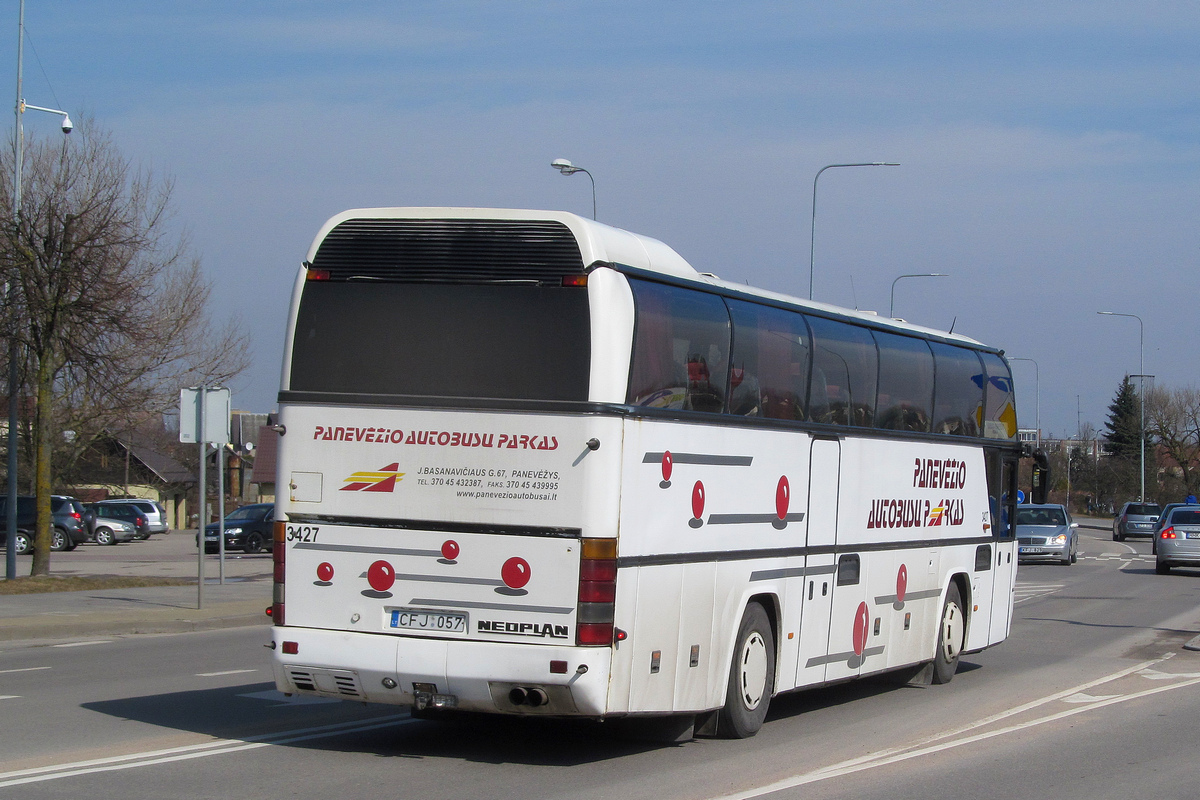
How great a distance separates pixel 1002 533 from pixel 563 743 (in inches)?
291

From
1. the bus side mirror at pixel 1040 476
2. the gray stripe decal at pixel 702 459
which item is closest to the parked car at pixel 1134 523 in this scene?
the bus side mirror at pixel 1040 476

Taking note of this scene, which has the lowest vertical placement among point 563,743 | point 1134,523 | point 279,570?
point 1134,523

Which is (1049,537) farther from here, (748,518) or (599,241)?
(599,241)

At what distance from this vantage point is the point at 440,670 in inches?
316

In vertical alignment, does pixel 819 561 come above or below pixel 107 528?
above

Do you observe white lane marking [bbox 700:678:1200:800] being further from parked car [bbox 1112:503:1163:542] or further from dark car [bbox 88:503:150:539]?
parked car [bbox 1112:503:1163:542]

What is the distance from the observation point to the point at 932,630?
13.0 meters

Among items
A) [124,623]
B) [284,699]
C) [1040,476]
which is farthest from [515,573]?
[124,623]

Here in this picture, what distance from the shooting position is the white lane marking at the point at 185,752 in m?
7.65

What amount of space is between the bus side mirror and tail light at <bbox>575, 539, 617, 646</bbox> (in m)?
8.81

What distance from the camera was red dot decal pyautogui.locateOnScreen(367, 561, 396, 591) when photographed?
27.1ft

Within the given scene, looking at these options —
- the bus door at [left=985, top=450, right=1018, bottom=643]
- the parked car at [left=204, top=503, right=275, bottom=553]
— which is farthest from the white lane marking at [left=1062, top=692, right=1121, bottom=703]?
the parked car at [left=204, top=503, right=275, bottom=553]

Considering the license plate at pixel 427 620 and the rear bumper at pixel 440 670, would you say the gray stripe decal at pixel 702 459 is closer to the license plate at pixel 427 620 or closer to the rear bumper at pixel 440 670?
the rear bumper at pixel 440 670

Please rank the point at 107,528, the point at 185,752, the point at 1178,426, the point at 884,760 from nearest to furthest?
the point at 185,752 → the point at 884,760 → the point at 107,528 → the point at 1178,426
